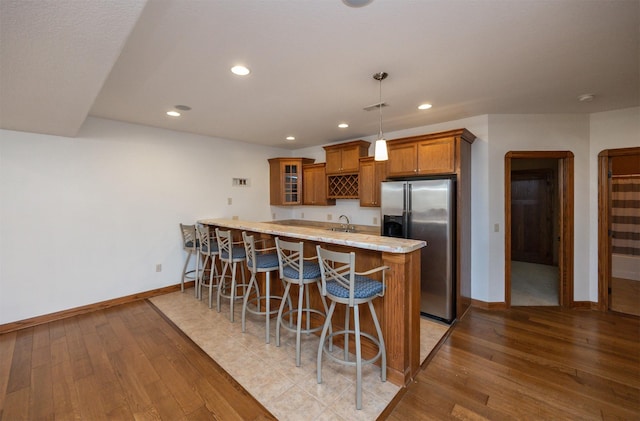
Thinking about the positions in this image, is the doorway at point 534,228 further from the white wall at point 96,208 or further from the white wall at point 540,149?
the white wall at point 96,208

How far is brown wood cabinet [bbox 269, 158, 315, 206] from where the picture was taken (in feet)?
17.6

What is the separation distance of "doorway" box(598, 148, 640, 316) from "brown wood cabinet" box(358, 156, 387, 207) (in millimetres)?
2696

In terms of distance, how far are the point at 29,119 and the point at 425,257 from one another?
4.44m

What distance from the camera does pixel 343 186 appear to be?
16.1 feet

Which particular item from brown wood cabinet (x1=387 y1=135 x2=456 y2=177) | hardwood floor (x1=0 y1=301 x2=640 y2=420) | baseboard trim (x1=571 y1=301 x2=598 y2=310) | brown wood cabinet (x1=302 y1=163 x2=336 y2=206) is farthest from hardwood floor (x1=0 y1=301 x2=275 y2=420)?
baseboard trim (x1=571 y1=301 x2=598 y2=310)

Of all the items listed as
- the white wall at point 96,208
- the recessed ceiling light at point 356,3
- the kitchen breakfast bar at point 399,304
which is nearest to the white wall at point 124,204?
the white wall at point 96,208

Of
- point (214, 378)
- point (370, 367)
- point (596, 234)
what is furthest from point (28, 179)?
point (596, 234)

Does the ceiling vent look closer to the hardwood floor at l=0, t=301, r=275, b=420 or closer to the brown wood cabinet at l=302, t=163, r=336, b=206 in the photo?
the brown wood cabinet at l=302, t=163, r=336, b=206

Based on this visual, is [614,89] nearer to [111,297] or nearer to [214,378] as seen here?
[214,378]

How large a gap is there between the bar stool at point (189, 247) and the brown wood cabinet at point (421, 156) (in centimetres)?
297

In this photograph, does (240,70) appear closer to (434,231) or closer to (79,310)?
(434,231)

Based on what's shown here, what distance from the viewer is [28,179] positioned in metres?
3.08

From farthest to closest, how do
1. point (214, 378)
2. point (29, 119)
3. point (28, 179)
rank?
point (28, 179), point (29, 119), point (214, 378)

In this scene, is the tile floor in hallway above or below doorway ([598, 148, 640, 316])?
below
